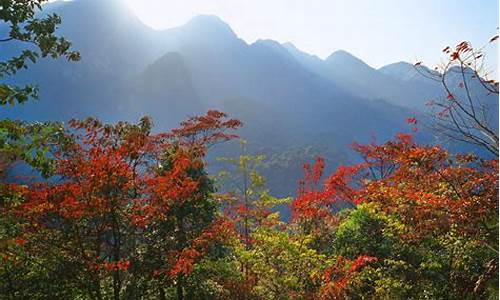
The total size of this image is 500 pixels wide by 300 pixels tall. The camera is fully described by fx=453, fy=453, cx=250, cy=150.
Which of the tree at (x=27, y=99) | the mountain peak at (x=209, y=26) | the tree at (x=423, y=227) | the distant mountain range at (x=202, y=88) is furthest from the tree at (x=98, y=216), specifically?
the mountain peak at (x=209, y=26)

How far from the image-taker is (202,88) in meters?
148

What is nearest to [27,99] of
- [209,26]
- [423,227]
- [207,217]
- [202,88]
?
[423,227]

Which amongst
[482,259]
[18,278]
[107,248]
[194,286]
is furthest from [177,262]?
[482,259]

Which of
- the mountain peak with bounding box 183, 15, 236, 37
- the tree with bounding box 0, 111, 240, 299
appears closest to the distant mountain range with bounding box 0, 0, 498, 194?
the mountain peak with bounding box 183, 15, 236, 37

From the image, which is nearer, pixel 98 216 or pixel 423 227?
pixel 423 227

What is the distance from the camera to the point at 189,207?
14742mm

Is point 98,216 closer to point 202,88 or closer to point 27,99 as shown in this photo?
point 27,99

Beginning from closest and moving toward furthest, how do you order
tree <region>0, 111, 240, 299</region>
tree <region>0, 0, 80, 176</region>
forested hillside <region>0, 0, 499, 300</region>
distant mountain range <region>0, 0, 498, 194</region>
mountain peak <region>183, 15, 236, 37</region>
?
tree <region>0, 0, 80, 176</region>
forested hillside <region>0, 0, 499, 300</region>
tree <region>0, 111, 240, 299</region>
distant mountain range <region>0, 0, 498, 194</region>
mountain peak <region>183, 15, 236, 37</region>

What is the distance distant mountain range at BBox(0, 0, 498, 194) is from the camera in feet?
408

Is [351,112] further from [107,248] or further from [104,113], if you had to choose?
[107,248]

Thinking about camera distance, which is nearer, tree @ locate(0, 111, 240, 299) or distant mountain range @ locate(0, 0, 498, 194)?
tree @ locate(0, 111, 240, 299)

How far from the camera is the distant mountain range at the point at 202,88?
124250 millimetres

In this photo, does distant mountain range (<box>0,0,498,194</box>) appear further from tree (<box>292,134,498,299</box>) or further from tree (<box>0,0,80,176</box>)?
tree (<box>0,0,80,176</box>)

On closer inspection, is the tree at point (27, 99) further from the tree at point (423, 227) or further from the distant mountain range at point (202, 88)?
the distant mountain range at point (202, 88)
